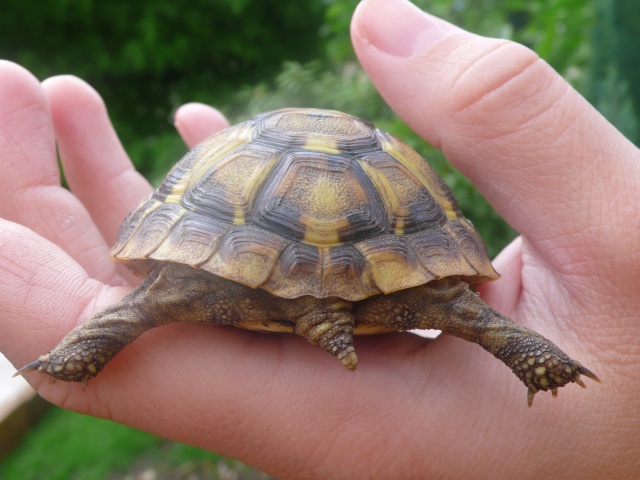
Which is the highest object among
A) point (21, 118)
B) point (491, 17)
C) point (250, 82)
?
point (21, 118)

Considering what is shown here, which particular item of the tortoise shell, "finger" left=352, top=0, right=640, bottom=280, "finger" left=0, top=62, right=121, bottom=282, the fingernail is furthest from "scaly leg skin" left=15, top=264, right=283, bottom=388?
the fingernail

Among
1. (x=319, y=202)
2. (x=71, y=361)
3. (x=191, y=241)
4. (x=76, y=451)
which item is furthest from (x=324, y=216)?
(x=76, y=451)

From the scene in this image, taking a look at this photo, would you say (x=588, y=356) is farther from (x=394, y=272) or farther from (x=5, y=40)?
(x=5, y=40)

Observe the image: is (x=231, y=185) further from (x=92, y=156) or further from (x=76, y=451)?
(x=76, y=451)

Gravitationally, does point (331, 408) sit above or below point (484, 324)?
below

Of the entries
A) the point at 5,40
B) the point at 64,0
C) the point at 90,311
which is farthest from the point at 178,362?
the point at 5,40

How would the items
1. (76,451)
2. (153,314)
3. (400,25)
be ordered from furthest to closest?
1. (76,451)
2. (400,25)
3. (153,314)

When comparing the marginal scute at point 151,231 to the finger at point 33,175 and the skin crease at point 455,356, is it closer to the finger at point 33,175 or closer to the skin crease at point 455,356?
the skin crease at point 455,356
